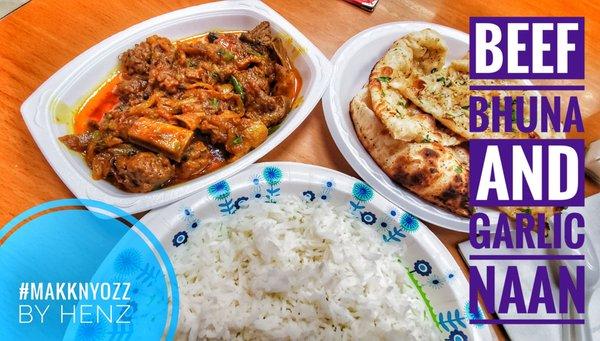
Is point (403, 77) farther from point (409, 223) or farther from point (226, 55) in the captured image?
point (226, 55)

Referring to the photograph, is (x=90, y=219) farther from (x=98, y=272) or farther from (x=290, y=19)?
(x=290, y=19)

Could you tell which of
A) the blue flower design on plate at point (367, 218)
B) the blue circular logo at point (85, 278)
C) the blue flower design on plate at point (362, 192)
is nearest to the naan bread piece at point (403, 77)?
the blue flower design on plate at point (362, 192)

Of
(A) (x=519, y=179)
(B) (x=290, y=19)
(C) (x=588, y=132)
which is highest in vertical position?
(B) (x=290, y=19)

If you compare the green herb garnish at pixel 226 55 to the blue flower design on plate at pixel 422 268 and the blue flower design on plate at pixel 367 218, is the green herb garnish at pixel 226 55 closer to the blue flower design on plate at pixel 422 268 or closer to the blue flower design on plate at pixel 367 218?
the blue flower design on plate at pixel 367 218

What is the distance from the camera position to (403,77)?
90.5 inches

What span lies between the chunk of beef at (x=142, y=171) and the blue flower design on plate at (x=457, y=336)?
1.44 m

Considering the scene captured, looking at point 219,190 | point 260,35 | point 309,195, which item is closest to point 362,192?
point 309,195

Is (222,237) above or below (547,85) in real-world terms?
below

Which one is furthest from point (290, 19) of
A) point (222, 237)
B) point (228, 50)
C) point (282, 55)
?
point (222, 237)

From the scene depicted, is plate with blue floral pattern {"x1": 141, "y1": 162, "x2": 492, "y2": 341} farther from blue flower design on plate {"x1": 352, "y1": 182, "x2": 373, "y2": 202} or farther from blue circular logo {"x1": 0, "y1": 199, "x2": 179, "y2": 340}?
blue circular logo {"x1": 0, "y1": 199, "x2": 179, "y2": 340}

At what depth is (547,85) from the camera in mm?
2695

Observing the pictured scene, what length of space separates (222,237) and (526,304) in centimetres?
141

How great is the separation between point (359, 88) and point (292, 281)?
1329 mm

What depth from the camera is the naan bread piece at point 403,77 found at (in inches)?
77.5
